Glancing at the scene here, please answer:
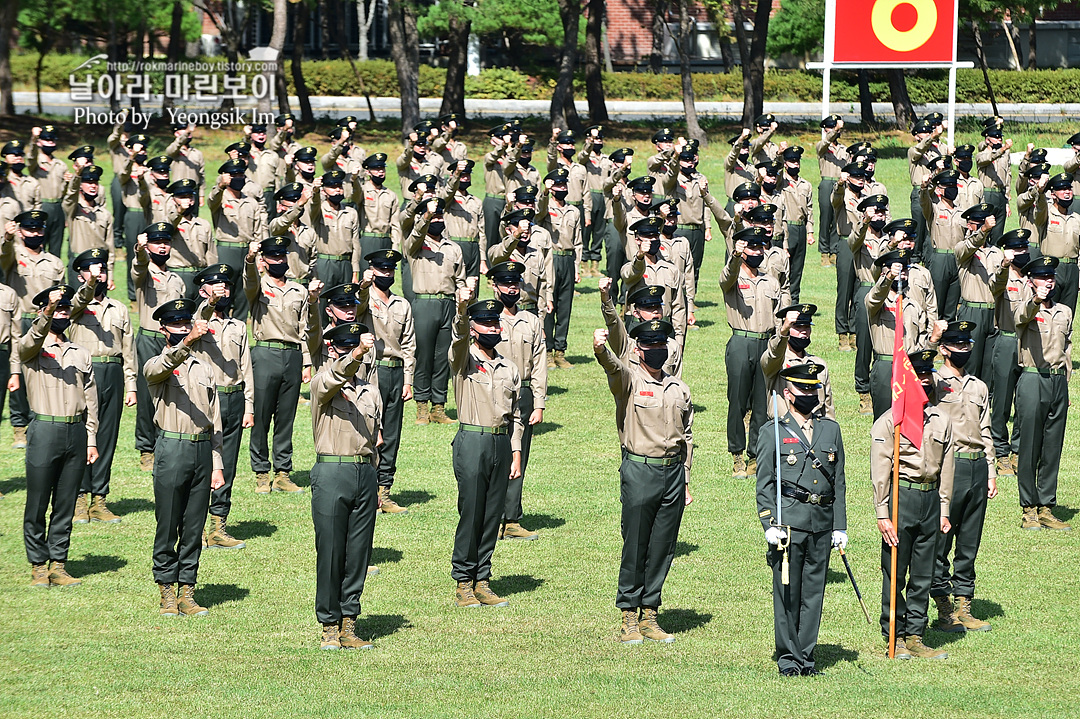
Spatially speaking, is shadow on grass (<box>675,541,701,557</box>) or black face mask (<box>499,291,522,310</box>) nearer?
black face mask (<box>499,291,522,310</box>)

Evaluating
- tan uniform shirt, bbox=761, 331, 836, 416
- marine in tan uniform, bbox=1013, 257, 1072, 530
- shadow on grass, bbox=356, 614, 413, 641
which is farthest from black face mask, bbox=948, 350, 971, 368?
shadow on grass, bbox=356, 614, 413, 641

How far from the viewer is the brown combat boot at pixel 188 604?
11773mm

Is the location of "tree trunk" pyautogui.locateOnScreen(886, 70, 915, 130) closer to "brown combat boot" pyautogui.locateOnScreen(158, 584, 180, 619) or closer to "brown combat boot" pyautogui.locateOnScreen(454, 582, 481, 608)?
"brown combat boot" pyautogui.locateOnScreen(454, 582, 481, 608)

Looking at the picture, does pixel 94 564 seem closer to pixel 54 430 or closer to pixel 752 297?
pixel 54 430

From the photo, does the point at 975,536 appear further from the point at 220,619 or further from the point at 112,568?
the point at 112,568

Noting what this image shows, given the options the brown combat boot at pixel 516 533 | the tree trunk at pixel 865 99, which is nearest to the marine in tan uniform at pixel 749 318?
the brown combat boot at pixel 516 533

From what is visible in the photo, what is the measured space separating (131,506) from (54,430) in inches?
108

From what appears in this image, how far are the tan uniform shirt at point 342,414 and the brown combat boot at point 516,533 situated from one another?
3.21 m

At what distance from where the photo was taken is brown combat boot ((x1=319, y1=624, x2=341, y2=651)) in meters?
11.0

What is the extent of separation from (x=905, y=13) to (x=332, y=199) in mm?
16733

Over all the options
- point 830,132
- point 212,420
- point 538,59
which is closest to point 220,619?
point 212,420

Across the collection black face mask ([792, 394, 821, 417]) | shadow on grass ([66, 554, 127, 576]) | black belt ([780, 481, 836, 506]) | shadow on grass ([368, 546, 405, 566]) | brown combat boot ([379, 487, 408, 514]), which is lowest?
shadow on grass ([66, 554, 127, 576])

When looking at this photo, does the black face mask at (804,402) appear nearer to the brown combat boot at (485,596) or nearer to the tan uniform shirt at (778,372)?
the tan uniform shirt at (778,372)

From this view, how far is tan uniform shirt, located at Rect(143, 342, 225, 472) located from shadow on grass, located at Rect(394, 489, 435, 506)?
3500 millimetres
